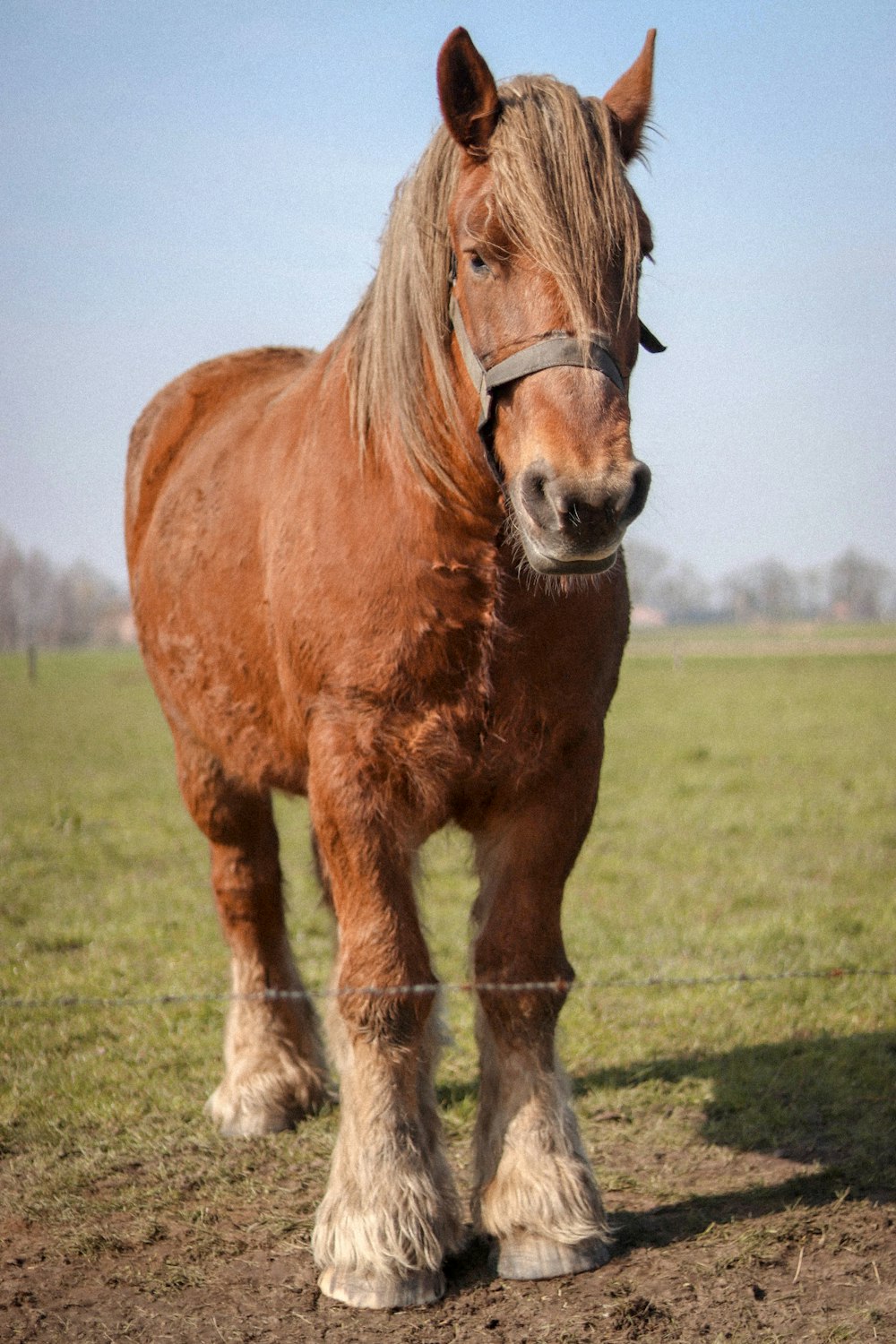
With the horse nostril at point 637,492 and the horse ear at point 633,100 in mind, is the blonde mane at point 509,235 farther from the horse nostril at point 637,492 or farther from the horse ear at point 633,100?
the horse nostril at point 637,492

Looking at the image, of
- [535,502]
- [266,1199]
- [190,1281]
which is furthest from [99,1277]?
[535,502]

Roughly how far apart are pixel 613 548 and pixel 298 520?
1.07 m

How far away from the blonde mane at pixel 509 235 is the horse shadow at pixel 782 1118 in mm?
2099

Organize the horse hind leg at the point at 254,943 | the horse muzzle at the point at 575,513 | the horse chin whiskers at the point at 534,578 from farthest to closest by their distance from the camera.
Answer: the horse hind leg at the point at 254,943 → the horse chin whiskers at the point at 534,578 → the horse muzzle at the point at 575,513

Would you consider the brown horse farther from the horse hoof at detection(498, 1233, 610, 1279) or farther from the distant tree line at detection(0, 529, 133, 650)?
the distant tree line at detection(0, 529, 133, 650)

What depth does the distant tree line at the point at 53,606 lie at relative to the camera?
60.8 m

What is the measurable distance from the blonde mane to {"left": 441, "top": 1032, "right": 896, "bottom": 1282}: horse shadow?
2099 mm

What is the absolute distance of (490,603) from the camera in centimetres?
287

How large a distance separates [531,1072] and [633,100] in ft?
7.78

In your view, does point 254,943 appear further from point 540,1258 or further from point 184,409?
point 184,409

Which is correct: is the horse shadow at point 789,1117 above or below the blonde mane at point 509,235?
below

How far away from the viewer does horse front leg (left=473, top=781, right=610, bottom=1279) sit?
120 inches

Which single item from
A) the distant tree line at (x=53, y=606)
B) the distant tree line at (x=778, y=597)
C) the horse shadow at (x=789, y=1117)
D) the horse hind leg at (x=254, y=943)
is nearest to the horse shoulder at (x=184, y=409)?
the horse hind leg at (x=254, y=943)

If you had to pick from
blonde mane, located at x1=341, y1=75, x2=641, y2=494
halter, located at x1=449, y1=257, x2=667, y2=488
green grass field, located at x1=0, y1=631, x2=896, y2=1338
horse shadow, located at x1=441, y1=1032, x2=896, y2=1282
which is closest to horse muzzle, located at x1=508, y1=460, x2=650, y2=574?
halter, located at x1=449, y1=257, x2=667, y2=488
